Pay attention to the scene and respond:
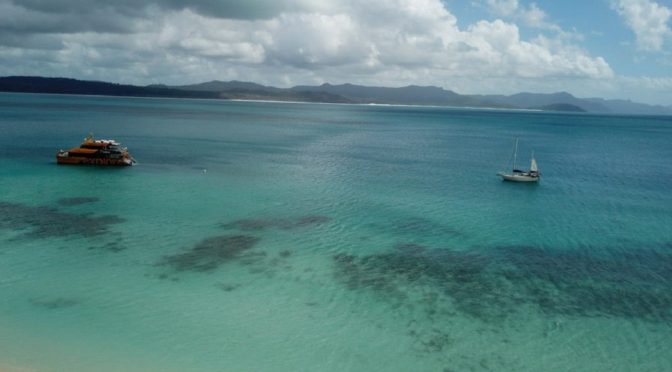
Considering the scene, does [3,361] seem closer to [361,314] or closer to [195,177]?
[361,314]

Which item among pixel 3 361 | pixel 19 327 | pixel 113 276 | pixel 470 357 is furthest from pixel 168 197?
pixel 470 357

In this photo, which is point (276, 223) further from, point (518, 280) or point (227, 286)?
point (518, 280)

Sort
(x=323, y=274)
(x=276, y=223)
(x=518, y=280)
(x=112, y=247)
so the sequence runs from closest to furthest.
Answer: (x=323, y=274) → (x=518, y=280) → (x=112, y=247) → (x=276, y=223)

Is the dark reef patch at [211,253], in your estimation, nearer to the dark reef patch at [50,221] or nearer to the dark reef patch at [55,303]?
the dark reef patch at [55,303]

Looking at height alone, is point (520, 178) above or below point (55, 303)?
above

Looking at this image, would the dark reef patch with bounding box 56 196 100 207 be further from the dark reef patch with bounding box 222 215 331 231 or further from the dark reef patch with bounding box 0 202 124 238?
the dark reef patch with bounding box 222 215 331 231

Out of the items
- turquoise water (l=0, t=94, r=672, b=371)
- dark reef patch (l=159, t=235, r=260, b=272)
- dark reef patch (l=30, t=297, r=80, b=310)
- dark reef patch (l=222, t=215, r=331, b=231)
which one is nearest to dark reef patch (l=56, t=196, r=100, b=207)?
turquoise water (l=0, t=94, r=672, b=371)

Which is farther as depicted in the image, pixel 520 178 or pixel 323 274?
pixel 520 178

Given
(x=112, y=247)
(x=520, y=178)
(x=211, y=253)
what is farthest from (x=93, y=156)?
(x=520, y=178)

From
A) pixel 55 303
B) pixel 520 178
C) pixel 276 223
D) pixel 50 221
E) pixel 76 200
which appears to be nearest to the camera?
pixel 55 303
